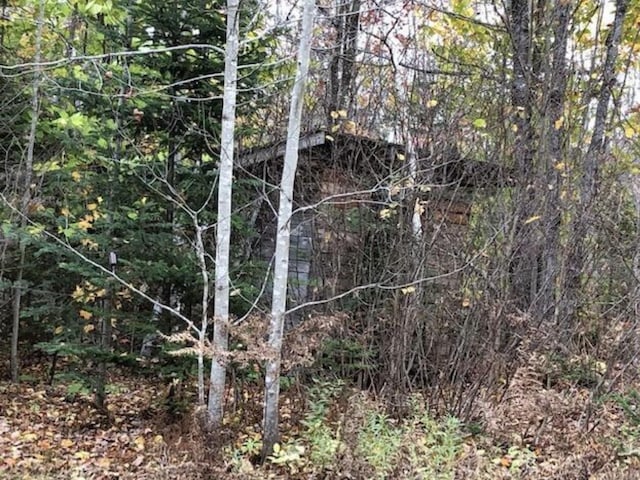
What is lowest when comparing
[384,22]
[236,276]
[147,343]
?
[147,343]

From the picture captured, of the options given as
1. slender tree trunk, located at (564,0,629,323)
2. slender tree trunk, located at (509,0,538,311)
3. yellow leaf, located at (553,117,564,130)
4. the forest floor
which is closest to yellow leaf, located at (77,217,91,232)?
the forest floor

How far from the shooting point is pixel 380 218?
620 centimetres

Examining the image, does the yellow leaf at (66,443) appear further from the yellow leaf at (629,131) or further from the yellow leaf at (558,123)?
the yellow leaf at (629,131)

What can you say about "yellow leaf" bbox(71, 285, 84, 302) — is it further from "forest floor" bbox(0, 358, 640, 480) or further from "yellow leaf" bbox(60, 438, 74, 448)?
"yellow leaf" bbox(60, 438, 74, 448)

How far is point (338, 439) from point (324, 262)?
2.27 meters

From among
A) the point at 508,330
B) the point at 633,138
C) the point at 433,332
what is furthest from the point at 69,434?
the point at 633,138

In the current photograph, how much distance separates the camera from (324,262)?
6273 millimetres

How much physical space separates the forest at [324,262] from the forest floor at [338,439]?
26 millimetres

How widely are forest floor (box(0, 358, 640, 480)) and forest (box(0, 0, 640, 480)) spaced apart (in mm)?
26

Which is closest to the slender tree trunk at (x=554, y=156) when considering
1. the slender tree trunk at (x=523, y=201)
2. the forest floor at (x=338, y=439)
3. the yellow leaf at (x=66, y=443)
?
the slender tree trunk at (x=523, y=201)

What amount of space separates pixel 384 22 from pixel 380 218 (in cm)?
369

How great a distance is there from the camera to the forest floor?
4.23 metres

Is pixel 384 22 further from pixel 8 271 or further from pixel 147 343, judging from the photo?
pixel 8 271

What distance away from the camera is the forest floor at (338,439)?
423 centimetres
